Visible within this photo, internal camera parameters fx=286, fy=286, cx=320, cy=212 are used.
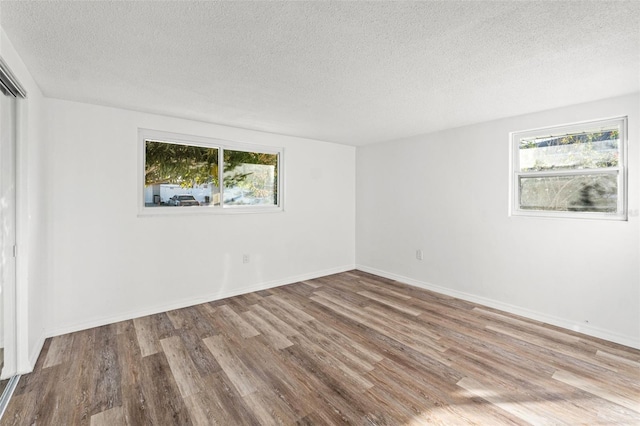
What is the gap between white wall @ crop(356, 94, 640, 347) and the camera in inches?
107

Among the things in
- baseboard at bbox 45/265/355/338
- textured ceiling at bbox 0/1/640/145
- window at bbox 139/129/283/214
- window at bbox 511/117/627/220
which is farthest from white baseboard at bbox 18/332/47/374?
window at bbox 511/117/627/220

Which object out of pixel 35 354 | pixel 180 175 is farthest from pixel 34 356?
pixel 180 175

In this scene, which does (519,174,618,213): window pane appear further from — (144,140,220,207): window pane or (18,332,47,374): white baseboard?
(18,332,47,374): white baseboard

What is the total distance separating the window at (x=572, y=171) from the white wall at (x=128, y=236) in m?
3.04

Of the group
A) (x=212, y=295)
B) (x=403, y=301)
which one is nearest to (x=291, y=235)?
(x=212, y=295)

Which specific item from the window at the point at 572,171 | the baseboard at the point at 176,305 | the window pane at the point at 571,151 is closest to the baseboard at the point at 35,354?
the baseboard at the point at 176,305

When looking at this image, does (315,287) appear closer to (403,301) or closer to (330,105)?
(403,301)

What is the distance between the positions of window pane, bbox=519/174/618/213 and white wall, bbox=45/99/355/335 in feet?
10.2

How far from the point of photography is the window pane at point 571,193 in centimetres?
285

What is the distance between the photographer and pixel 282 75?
227 centimetres

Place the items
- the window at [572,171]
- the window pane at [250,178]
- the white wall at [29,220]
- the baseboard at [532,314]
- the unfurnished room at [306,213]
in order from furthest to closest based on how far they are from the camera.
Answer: the window pane at [250,178] < the window at [572,171] < the baseboard at [532,314] < the white wall at [29,220] < the unfurnished room at [306,213]

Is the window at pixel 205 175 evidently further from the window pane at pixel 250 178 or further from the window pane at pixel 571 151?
the window pane at pixel 571 151

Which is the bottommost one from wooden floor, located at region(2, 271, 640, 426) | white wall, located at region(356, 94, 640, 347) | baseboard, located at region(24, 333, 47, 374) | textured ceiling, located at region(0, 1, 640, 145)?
wooden floor, located at region(2, 271, 640, 426)

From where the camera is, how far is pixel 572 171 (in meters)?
3.04
